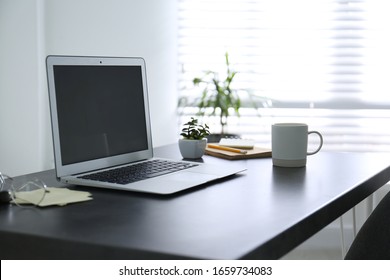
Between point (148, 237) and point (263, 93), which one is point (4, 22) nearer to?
point (263, 93)

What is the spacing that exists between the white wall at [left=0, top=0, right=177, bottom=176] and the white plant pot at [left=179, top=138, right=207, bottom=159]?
6.05 ft

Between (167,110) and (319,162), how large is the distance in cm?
200

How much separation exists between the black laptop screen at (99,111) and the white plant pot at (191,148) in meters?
0.15

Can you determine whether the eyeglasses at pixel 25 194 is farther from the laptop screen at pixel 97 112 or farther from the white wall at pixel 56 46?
the white wall at pixel 56 46

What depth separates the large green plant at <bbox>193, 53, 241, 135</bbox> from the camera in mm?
3604

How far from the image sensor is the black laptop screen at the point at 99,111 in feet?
5.03

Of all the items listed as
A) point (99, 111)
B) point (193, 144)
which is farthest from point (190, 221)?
point (193, 144)

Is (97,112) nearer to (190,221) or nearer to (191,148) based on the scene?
(191,148)

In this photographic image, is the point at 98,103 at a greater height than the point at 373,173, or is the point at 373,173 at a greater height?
the point at 98,103

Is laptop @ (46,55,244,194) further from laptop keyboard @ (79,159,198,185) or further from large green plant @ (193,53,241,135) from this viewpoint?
large green plant @ (193,53,241,135)

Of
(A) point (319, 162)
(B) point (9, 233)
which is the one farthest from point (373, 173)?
(B) point (9, 233)

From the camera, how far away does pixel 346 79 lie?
12.0ft

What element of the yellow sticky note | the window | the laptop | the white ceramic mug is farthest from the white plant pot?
the window

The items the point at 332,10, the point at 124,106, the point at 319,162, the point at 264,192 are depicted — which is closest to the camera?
the point at 264,192
